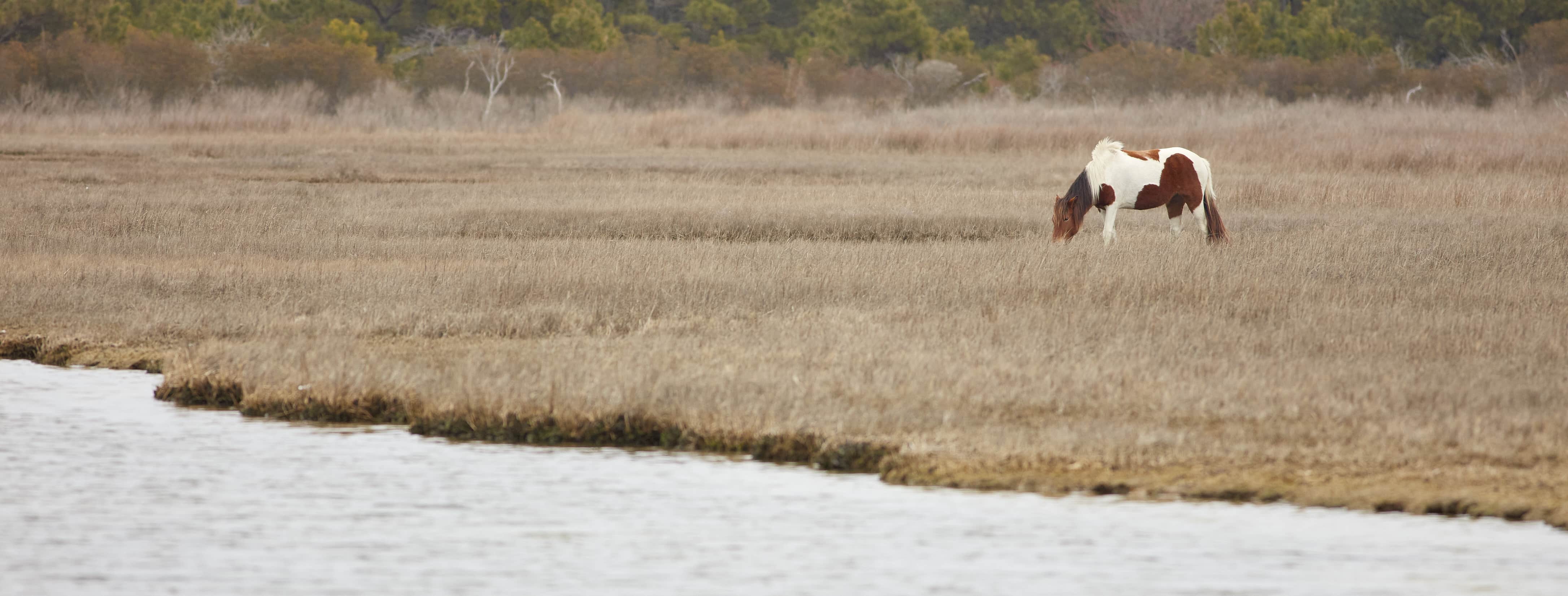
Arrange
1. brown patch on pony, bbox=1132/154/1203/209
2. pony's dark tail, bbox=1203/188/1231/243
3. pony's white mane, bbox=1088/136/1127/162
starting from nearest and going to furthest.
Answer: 1. pony's white mane, bbox=1088/136/1127/162
2. brown patch on pony, bbox=1132/154/1203/209
3. pony's dark tail, bbox=1203/188/1231/243

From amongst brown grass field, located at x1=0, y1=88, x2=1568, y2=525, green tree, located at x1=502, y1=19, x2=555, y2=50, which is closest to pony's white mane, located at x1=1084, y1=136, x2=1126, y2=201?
brown grass field, located at x1=0, y1=88, x2=1568, y2=525

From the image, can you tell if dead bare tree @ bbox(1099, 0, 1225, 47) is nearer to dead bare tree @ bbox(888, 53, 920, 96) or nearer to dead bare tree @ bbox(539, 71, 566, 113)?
dead bare tree @ bbox(888, 53, 920, 96)

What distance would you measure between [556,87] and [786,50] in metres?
19.7

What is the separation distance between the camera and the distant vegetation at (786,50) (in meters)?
45.4

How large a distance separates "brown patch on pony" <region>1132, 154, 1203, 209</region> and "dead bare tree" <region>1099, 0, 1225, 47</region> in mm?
46280

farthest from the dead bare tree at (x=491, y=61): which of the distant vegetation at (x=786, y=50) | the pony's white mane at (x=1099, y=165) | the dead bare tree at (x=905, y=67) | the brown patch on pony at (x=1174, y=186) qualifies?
the brown patch on pony at (x=1174, y=186)

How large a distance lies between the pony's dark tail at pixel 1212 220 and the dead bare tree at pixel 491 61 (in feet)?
103

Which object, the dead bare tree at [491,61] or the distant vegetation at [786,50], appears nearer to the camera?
the distant vegetation at [786,50]

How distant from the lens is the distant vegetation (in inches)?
1788

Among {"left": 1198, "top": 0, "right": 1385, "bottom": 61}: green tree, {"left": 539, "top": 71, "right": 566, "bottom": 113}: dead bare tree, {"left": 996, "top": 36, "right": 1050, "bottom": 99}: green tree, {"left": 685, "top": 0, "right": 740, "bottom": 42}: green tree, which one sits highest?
{"left": 1198, "top": 0, "right": 1385, "bottom": 61}: green tree

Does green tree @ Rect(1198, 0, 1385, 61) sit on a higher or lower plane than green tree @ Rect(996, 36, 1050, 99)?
higher

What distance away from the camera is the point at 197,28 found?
54156 mm

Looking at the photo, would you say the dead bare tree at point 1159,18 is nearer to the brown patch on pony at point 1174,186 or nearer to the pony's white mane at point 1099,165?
the brown patch on pony at point 1174,186

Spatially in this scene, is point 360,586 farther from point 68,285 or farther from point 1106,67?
point 1106,67
